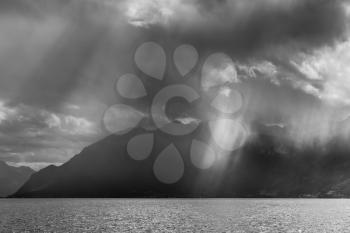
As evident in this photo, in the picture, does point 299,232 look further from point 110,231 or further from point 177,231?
point 110,231

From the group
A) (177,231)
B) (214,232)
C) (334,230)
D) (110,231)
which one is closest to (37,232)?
(110,231)

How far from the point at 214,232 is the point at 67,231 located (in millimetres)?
43397

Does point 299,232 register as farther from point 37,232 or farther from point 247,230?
point 37,232

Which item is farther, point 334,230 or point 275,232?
point 334,230

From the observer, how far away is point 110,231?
11106 centimetres

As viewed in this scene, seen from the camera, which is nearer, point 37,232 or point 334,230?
point 37,232

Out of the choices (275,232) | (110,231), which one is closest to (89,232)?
(110,231)

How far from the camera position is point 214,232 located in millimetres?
107688

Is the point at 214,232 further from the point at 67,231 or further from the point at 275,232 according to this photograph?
the point at 67,231

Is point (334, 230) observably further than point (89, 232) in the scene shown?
Yes

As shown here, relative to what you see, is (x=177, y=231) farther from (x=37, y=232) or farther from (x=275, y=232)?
→ (x=37, y=232)

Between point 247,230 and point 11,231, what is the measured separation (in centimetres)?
6986

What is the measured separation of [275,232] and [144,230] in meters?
38.2

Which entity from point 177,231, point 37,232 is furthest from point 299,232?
point 37,232
